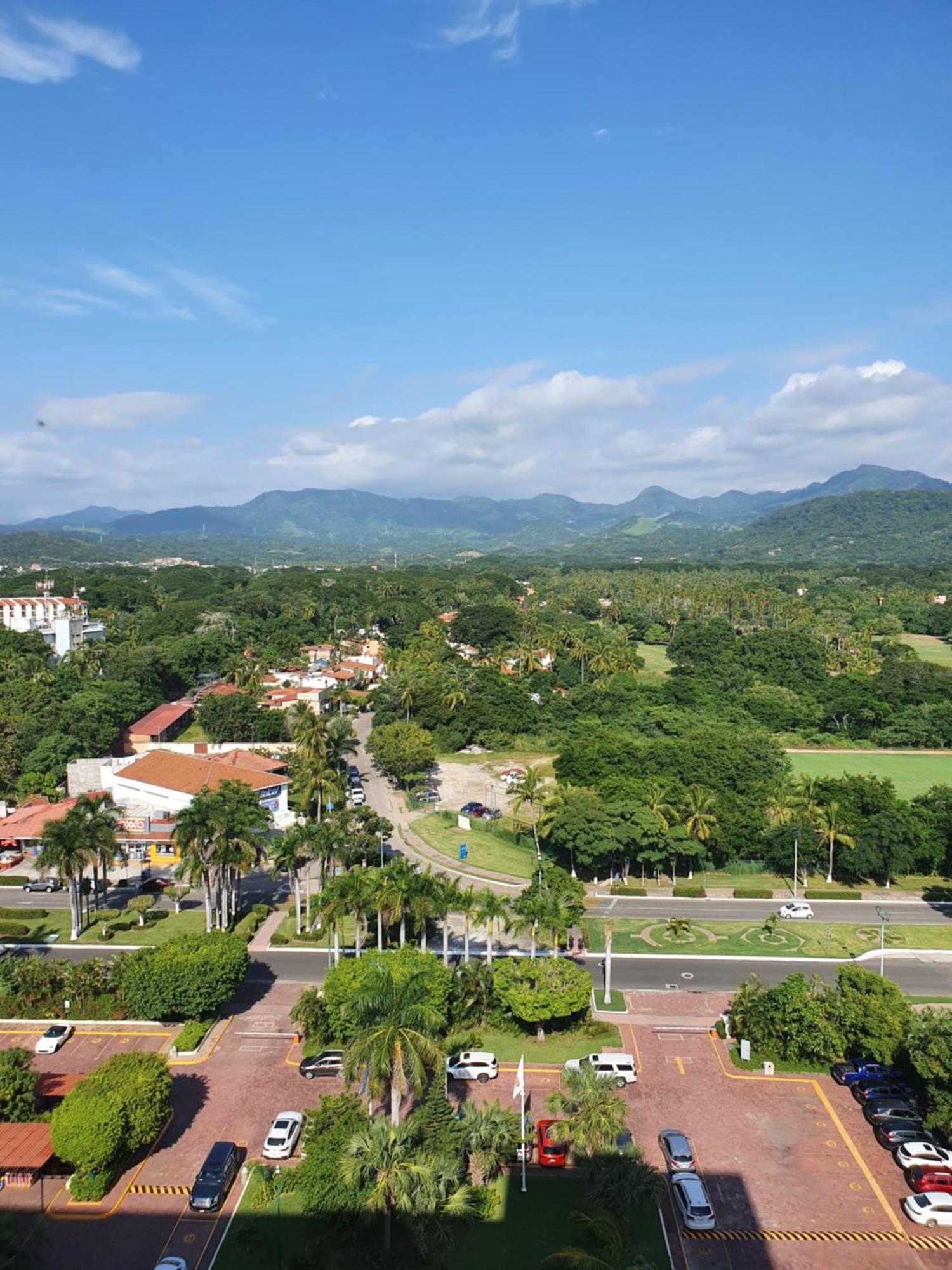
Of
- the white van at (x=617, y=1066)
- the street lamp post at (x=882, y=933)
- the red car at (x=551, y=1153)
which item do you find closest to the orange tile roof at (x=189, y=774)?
the white van at (x=617, y=1066)

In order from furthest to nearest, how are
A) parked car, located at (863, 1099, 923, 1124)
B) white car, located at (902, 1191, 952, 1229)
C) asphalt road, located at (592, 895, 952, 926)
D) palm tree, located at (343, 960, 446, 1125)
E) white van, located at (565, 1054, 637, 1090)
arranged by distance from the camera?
asphalt road, located at (592, 895, 952, 926) → white van, located at (565, 1054, 637, 1090) → parked car, located at (863, 1099, 923, 1124) → white car, located at (902, 1191, 952, 1229) → palm tree, located at (343, 960, 446, 1125)

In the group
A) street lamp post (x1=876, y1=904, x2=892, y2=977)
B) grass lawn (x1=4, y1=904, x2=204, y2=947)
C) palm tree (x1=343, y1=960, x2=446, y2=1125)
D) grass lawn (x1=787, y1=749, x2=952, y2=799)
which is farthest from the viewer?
grass lawn (x1=787, y1=749, x2=952, y2=799)

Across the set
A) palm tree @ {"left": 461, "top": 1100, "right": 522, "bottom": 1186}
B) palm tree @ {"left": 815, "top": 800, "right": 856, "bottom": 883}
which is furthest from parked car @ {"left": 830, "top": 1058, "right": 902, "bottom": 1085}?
palm tree @ {"left": 815, "top": 800, "right": 856, "bottom": 883}

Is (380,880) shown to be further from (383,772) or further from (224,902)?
(383,772)

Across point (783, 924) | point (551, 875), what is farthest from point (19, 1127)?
point (783, 924)

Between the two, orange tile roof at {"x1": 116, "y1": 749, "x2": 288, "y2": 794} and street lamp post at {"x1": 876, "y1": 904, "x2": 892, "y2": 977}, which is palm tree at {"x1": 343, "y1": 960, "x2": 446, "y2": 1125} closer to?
street lamp post at {"x1": 876, "y1": 904, "x2": 892, "y2": 977}

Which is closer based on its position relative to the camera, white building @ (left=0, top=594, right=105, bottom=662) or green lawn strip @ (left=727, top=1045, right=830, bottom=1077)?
green lawn strip @ (left=727, top=1045, right=830, bottom=1077)
